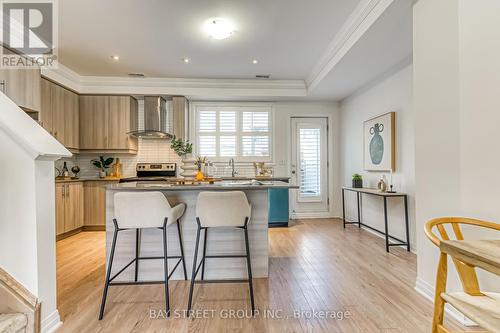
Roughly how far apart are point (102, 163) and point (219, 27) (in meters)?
3.54

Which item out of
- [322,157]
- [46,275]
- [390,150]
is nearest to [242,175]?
[322,157]

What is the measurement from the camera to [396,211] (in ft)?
11.8

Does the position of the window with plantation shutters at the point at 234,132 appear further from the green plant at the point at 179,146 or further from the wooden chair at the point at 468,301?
the wooden chair at the point at 468,301

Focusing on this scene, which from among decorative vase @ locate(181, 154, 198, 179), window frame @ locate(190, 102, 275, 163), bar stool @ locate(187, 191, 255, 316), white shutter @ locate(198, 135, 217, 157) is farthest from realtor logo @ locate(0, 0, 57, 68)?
white shutter @ locate(198, 135, 217, 157)

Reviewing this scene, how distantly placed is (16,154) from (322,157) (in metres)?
4.94

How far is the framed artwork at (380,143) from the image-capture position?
3621 mm

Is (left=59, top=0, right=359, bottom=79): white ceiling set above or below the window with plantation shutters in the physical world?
above

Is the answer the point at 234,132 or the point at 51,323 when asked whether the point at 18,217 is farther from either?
the point at 234,132

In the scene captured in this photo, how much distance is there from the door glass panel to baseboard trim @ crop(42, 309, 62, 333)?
173 inches

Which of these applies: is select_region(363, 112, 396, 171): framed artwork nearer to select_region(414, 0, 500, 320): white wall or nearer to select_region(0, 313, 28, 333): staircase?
select_region(414, 0, 500, 320): white wall

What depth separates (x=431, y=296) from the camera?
79.2 inches

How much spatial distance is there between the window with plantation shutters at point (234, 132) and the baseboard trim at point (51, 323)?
3.72m

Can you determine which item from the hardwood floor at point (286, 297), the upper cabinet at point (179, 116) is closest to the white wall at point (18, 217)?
the hardwood floor at point (286, 297)

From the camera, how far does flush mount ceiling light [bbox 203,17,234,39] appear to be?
2.80 m
